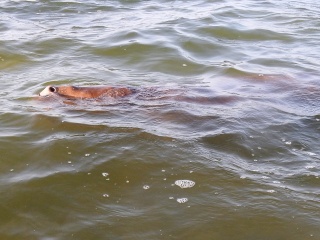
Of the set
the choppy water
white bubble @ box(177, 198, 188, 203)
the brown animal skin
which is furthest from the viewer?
the brown animal skin

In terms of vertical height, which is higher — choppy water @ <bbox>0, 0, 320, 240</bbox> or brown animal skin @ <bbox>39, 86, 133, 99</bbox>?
brown animal skin @ <bbox>39, 86, 133, 99</bbox>

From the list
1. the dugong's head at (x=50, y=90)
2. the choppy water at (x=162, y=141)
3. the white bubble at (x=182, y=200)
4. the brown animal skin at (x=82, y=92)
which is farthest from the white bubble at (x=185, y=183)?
the dugong's head at (x=50, y=90)

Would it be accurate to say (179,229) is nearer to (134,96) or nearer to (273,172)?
(273,172)

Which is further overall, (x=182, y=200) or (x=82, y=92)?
(x=82, y=92)

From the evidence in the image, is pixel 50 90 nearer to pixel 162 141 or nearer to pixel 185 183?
pixel 162 141

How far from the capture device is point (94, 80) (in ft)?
20.0

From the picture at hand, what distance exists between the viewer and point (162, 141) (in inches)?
167

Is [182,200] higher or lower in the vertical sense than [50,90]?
lower

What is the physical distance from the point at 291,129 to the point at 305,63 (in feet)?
9.00

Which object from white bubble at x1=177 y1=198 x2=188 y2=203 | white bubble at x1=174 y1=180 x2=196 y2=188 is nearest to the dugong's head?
white bubble at x1=174 y1=180 x2=196 y2=188

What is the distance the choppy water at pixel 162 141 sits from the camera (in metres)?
3.20

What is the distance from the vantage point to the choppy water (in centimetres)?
320

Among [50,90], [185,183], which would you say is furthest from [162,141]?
[50,90]

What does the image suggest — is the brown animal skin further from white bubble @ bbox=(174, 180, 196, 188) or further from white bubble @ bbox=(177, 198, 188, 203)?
white bubble @ bbox=(177, 198, 188, 203)
